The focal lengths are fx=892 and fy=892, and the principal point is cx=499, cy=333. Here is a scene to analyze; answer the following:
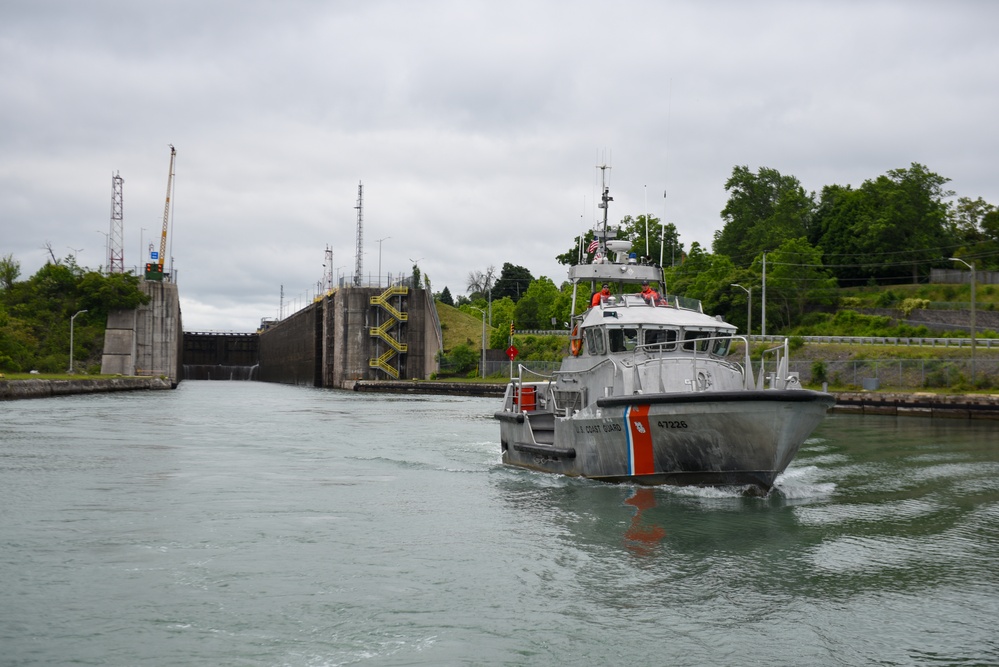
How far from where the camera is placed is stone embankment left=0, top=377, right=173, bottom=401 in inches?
1922

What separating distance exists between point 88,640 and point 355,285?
83.1 metres

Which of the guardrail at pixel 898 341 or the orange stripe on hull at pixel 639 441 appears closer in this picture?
the orange stripe on hull at pixel 639 441

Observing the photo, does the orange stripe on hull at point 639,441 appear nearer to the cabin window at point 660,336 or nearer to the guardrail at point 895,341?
the cabin window at point 660,336

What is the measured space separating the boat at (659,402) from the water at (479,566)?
611 mm

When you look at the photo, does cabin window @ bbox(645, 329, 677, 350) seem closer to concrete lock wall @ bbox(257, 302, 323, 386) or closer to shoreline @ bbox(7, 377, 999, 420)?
shoreline @ bbox(7, 377, 999, 420)

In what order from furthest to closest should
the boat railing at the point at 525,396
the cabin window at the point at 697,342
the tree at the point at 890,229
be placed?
the tree at the point at 890,229, the boat railing at the point at 525,396, the cabin window at the point at 697,342

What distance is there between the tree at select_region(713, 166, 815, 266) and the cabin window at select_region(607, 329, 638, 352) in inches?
3474

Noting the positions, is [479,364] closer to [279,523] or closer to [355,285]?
[355,285]

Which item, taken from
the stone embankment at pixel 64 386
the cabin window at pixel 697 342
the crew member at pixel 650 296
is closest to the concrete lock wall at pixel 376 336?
the stone embankment at pixel 64 386

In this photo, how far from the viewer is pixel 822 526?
14.7 m

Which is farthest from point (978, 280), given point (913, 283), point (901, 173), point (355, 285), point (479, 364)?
point (355, 285)

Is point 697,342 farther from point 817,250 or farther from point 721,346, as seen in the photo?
point 817,250

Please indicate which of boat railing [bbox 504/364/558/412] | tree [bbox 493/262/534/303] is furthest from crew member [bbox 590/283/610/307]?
tree [bbox 493/262/534/303]

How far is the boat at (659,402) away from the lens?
15.9 meters
